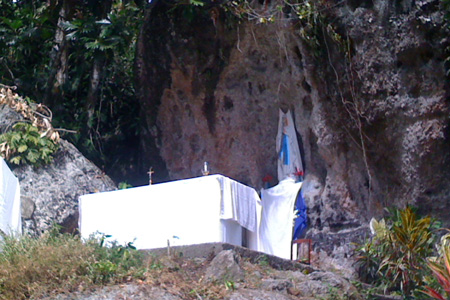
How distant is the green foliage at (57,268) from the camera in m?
8.22

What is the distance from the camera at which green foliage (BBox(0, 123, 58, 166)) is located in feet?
39.4

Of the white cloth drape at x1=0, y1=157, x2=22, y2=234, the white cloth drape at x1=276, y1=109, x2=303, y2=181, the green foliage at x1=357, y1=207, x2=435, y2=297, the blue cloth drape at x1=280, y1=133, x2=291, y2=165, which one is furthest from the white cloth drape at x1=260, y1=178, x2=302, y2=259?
the white cloth drape at x1=0, y1=157, x2=22, y2=234

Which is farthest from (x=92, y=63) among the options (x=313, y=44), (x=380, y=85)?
(x=380, y=85)

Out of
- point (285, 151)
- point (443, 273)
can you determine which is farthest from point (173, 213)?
point (443, 273)

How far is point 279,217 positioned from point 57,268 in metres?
5.27

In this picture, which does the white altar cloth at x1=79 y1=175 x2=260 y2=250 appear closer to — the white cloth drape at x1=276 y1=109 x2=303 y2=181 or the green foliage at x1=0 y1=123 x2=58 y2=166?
the green foliage at x1=0 y1=123 x2=58 y2=166

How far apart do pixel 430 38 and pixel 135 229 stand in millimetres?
5289

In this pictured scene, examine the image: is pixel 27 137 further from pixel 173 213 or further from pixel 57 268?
pixel 57 268

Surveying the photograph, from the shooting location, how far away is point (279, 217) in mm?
12844

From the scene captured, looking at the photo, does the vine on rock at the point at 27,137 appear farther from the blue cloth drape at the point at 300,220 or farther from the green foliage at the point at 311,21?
the blue cloth drape at the point at 300,220

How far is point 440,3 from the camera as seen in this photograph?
11336 mm

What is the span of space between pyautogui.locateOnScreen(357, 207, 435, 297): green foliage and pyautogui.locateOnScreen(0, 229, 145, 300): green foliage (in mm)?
3843

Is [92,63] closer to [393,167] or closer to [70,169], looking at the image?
[70,169]

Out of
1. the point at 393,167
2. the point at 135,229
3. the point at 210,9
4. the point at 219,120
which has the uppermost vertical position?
the point at 210,9
